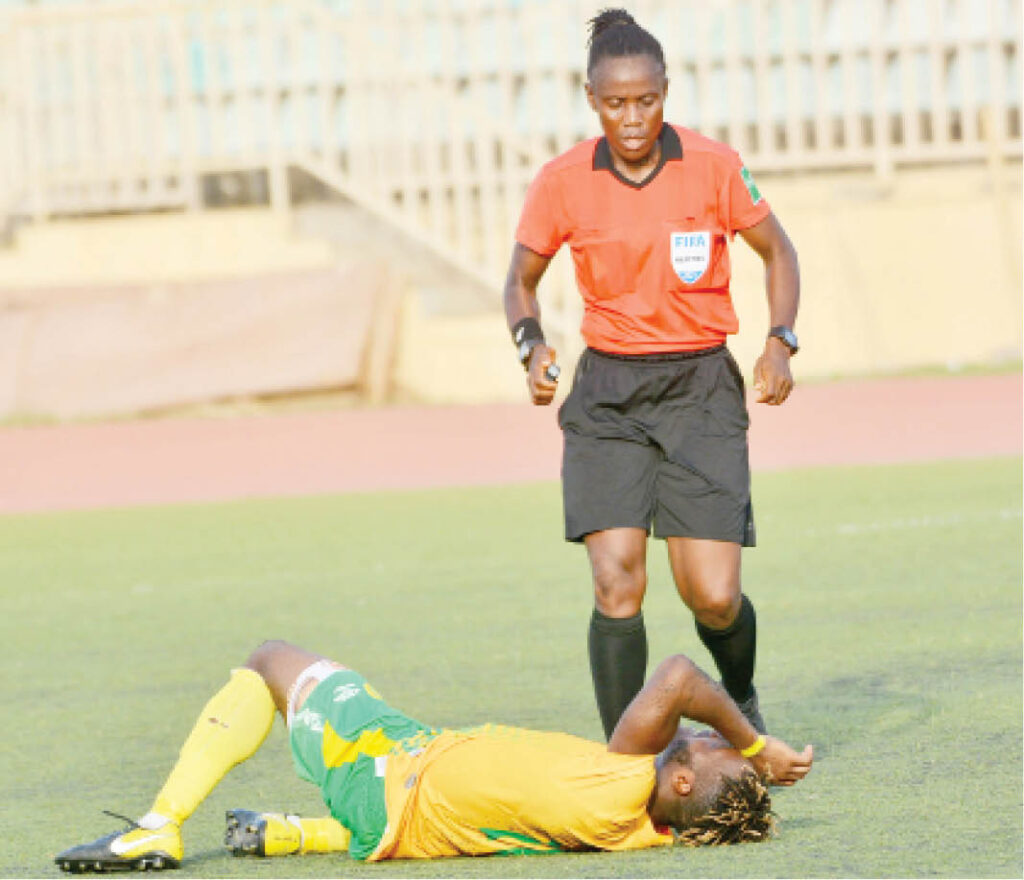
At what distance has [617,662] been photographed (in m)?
6.47

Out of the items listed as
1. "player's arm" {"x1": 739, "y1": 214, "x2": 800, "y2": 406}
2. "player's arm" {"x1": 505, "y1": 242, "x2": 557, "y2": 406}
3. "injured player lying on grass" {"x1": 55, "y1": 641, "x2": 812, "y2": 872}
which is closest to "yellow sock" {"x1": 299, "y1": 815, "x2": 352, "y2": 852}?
"injured player lying on grass" {"x1": 55, "y1": 641, "x2": 812, "y2": 872}

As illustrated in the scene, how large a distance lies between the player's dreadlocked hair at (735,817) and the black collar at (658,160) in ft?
6.15

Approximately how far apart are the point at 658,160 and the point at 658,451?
2.77 ft

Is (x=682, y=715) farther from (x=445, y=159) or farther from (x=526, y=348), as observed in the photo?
(x=445, y=159)

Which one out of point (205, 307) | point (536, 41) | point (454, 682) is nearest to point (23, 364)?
point (205, 307)

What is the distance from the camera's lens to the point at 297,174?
2214 cm

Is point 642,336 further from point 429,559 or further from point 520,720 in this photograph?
point 429,559

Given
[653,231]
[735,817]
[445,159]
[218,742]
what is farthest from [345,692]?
[445,159]

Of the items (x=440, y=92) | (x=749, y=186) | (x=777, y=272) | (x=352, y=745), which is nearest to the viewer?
(x=352, y=745)

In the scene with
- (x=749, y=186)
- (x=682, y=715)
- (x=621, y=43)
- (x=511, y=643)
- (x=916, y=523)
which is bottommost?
(x=916, y=523)

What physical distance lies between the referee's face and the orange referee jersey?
0.14 metres

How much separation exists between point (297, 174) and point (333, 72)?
104 centimetres

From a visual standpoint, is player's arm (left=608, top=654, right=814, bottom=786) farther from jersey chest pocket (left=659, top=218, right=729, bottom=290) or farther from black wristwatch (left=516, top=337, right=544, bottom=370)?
jersey chest pocket (left=659, top=218, right=729, bottom=290)

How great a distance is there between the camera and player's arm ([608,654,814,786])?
5.52 metres
